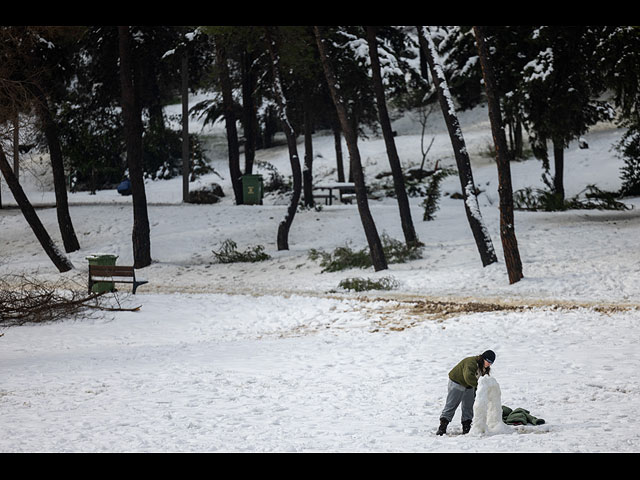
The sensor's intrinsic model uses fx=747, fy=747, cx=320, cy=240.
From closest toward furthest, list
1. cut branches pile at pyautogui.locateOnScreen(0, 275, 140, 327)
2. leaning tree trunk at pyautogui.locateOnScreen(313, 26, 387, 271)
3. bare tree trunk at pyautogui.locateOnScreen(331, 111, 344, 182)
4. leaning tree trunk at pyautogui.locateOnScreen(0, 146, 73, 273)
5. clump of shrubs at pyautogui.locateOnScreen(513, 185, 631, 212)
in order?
cut branches pile at pyautogui.locateOnScreen(0, 275, 140, 327), leaning tree trunk at pyautogui.locateOnScreen(313, 26, 387, 271), leaning tree trunk at pyautogui.locateOnScreen(0, 146, 73, 273), clump of shrubs at pyautogui.locateOnScreen(513, 185, 631, 212), bare tree trunk at pyautogui.locateOnScreen(331, 111, 344, 182)

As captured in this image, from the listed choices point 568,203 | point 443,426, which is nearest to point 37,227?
point 568,203

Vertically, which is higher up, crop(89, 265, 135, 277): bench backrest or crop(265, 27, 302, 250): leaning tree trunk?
crop(265, 27, 302, 250): leaning tree trunk

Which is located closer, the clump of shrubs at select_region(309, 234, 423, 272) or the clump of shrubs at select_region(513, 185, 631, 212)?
the clump of shrubs at select_region(309, 234, 423, 272)

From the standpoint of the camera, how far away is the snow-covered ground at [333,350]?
24.1 feet

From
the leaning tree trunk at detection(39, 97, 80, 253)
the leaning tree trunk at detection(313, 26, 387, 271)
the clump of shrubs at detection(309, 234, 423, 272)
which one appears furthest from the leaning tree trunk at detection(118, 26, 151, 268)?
the leaning tree trunk at detection(313, 26, 387, 271)

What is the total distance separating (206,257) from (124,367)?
13.2 m

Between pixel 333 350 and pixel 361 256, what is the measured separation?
9.29 meters

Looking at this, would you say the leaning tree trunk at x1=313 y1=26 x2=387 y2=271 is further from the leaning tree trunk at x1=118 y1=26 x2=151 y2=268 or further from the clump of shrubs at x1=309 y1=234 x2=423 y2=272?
the leaning tree trunk at x1=118 y1=26 x2=151 y2=268

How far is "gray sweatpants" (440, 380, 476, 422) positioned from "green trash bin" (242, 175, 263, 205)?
24.1 metres

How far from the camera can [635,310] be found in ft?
41.4

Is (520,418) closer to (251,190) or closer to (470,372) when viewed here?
(470,372)

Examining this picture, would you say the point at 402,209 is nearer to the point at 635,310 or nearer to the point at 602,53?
the point at 602,53

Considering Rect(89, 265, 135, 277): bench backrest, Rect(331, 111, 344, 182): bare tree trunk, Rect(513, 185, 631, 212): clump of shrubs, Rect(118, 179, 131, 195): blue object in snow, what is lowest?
Rect(89, 265, 135, 277): bench backrest

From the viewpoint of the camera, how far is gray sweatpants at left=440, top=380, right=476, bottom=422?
277 inches
